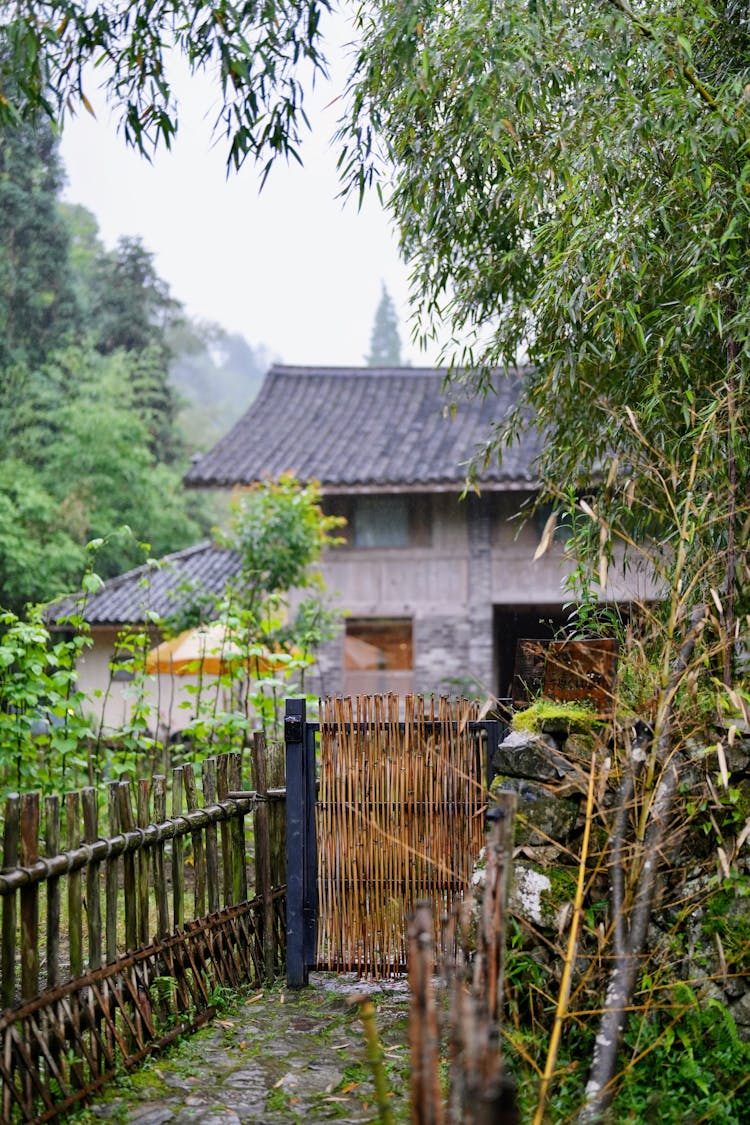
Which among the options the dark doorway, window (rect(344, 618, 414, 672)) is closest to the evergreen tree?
window (rect(344, 618, 414, 672))

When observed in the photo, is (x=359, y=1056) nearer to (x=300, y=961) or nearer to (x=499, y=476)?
(x=300, y=961)

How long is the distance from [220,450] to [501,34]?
41.0 feet

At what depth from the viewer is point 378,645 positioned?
1627cm

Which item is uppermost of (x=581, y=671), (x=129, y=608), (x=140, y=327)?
(x=140, y=327)

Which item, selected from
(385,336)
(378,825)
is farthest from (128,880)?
(385,336)

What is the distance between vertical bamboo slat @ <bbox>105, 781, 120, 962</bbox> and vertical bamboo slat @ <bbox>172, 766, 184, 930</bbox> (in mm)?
514

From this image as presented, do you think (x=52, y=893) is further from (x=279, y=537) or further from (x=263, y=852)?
(x=279, y=537)

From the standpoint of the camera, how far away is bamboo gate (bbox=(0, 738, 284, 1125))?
144 inches

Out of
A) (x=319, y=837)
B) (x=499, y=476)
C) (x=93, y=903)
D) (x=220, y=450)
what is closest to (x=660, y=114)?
(x=319, y=837)

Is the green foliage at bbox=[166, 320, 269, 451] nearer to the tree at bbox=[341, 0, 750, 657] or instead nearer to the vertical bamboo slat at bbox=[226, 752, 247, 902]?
the tree at bbox=[341, 0, 750, 657]

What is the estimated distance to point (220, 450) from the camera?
1712 centimetres

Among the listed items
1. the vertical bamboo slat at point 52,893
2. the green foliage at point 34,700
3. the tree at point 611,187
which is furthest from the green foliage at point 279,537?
the vertical bamboo slat at point 52,893

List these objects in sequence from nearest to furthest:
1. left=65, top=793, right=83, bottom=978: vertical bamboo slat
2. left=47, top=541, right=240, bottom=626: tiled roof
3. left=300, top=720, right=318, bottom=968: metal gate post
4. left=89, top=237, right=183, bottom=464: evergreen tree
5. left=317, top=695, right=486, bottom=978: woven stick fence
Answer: left=65, top=793, right=83, bottom=978: vertical bamboo slat
left=317, top=695, right=486, bottom=978: woven stick fence
left=300, top=720, right=318, bottom=968: metal gate post
left=47, top=541, right=240, bottom=626: tiled roof
left=89, top=237, right=183, bottom=464: evergreen tree

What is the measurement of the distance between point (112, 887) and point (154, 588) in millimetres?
13273
